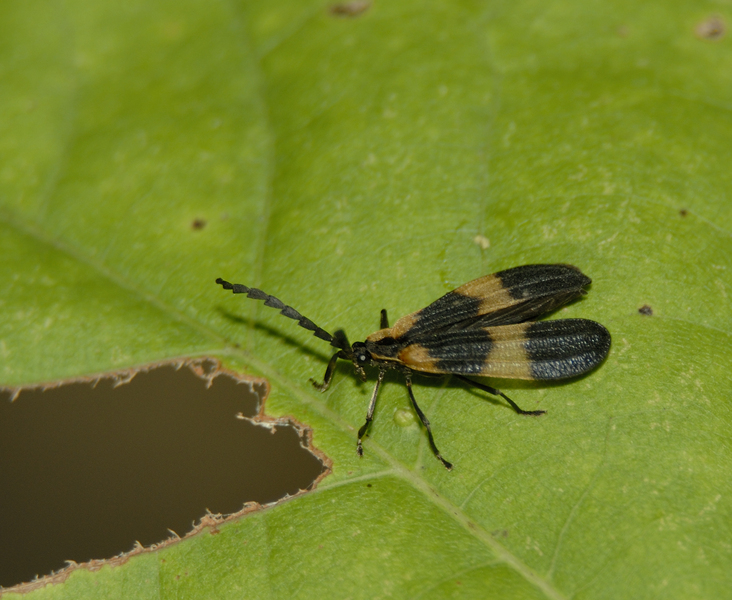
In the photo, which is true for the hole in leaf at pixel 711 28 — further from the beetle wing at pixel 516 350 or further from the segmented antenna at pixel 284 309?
the segmented antenna at pixel 284 309

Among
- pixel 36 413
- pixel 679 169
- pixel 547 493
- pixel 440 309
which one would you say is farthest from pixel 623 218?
pixel 36 413

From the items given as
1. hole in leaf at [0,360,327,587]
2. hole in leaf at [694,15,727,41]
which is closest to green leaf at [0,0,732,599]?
hole in leaf at [694,15,727,41]

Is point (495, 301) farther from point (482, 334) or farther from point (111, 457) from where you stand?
point (111, 457)

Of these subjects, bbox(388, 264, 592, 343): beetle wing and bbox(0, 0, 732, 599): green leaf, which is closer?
bbox(0, 0, 732, 599): green leaf

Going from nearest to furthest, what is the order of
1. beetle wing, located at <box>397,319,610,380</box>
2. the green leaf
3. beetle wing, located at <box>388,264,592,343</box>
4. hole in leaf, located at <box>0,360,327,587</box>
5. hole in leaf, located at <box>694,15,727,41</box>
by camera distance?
the green leaf → beetle wing, located at <box>397,319,610,380</box> → beetle wing, located at <box>388,264,592,343</box> → hole in leaf, located at <box>694,15,727,41</box> → hole in leaf, located at <box>0,360,327,587</box>

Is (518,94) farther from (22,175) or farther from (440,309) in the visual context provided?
(22,175)

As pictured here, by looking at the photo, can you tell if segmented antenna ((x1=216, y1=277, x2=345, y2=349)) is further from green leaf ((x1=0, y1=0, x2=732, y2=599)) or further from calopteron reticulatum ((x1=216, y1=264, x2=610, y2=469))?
green leaf ((x1=0, y1=0, x2=732, y2=599))

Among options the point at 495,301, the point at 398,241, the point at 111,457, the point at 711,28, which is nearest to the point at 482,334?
the point at 495,301
